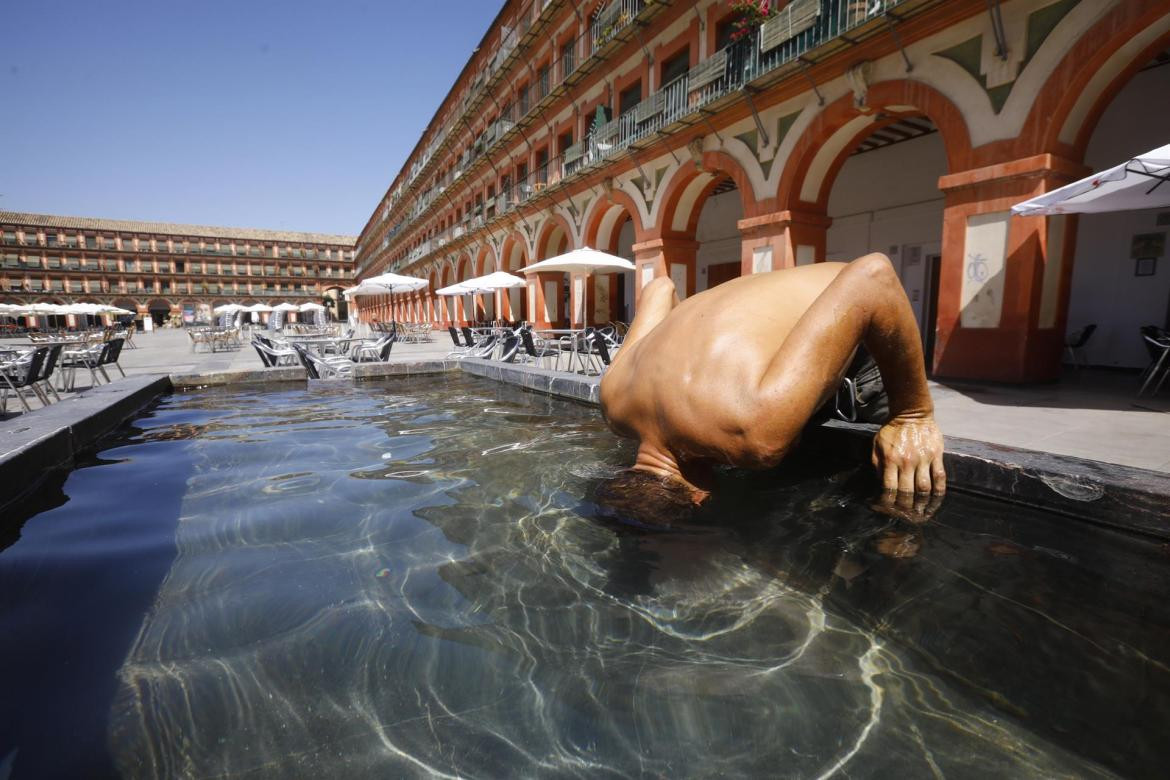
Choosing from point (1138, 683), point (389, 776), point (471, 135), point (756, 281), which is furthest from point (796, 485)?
point (471, 135)

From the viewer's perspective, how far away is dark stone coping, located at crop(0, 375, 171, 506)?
99.5 inches

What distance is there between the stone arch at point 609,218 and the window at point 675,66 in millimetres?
2514

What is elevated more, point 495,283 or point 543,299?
point 495,283

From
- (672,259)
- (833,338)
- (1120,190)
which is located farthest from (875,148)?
(833,338)

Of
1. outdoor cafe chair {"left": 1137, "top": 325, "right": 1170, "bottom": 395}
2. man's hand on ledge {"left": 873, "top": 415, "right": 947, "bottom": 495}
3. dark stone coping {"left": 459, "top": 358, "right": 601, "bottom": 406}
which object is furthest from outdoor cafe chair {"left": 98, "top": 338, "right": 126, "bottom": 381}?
outdoor cafe chair {"left": 1137, "top": 325, "right": 1170, "bottom": 395}

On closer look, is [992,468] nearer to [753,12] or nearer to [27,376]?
[27,376]

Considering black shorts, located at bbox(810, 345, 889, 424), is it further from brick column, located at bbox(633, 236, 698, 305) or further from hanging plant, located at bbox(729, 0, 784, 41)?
brick column, located at bbox(633, 236, 698, 305)

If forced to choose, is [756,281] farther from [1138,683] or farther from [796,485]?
[1138,683]

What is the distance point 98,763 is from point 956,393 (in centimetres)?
660

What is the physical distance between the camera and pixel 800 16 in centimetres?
810

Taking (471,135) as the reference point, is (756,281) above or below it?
below

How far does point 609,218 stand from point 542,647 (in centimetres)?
1406

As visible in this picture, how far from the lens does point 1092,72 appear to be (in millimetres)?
5539

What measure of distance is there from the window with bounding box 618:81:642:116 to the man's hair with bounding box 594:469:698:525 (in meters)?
13.0
